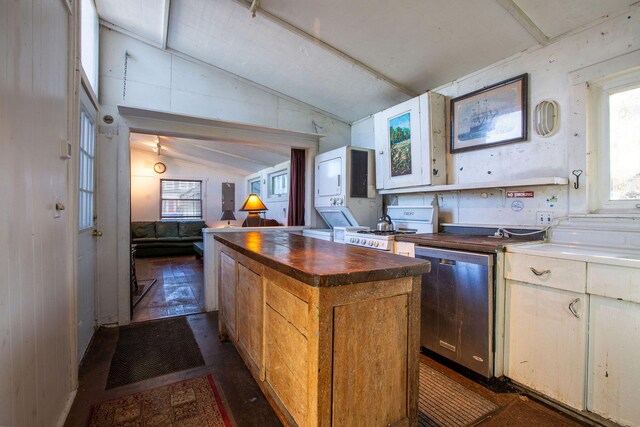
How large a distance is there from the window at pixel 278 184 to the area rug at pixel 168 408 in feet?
17.0

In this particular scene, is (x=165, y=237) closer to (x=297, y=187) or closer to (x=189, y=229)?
(x=189, y=229)

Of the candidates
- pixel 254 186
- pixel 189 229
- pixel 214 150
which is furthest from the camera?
pixel 254 186

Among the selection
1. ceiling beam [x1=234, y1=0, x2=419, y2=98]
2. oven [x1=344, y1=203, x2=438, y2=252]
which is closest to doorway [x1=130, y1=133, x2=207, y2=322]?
oven [x1=344, y1=203, x2=438, y2=252]

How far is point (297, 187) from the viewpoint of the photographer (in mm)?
4203

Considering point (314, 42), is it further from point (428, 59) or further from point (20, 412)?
point (20, 412)

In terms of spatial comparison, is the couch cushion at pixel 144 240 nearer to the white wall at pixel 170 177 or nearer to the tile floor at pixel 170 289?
the tile floor at pixel 170 289

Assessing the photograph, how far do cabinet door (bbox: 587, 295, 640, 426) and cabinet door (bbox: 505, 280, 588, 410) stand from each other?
44mm

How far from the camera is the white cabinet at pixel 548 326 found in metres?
1.60

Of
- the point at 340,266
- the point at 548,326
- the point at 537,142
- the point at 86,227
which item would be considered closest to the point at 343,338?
the point at 340,266

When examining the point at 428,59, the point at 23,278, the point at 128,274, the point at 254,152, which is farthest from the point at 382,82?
the point at 254,152

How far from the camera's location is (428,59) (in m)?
2.62

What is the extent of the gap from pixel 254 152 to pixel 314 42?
151 inches

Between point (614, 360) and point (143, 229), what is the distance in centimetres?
861

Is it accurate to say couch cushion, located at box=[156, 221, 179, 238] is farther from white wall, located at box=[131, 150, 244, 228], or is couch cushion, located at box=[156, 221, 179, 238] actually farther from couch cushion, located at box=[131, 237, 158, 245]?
white wall, located at box=[131, 150, 244, 228]
